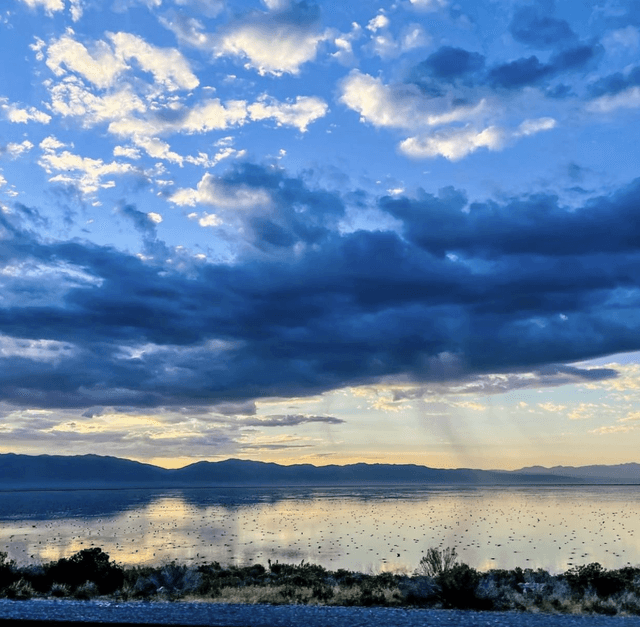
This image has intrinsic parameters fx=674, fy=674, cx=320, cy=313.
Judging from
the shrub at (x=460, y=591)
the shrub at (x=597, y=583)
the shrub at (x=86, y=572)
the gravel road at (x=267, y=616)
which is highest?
the gravel road at (x=267, y=616)

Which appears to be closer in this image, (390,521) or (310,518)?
(390,521)

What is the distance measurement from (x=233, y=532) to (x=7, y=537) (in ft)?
65.6

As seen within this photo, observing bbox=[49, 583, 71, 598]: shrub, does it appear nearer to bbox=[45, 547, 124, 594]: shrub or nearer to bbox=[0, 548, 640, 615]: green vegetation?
bbox=[0, 548, 640, 615]: green vegetation

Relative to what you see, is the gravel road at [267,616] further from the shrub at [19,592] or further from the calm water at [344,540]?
the calm water at [344,540]

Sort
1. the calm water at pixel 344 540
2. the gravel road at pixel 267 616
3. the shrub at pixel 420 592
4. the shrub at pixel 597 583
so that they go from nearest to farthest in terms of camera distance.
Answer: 1. the gravel road at pixel 267 616
2. the shrub at pixel 420 592
3. the shrub at pixel 597 583
4. the calm water at pixel 344 540

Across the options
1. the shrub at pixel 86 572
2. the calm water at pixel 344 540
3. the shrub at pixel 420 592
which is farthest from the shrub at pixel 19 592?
the calm water at pixel 344 540

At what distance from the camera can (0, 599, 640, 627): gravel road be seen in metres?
9.75

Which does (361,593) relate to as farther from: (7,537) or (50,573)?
(7,537)

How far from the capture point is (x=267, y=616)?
1096 centimetres

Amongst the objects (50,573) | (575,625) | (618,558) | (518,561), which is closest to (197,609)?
(575,625)

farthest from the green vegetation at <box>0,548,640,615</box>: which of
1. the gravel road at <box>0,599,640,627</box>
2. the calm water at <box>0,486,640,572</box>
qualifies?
the calm water at <box>0,486,640,572</box>

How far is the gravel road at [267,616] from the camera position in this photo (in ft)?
32.0

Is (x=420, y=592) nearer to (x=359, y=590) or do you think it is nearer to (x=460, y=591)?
(x=460, y=591)

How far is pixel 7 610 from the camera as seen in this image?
11406 millimetres
